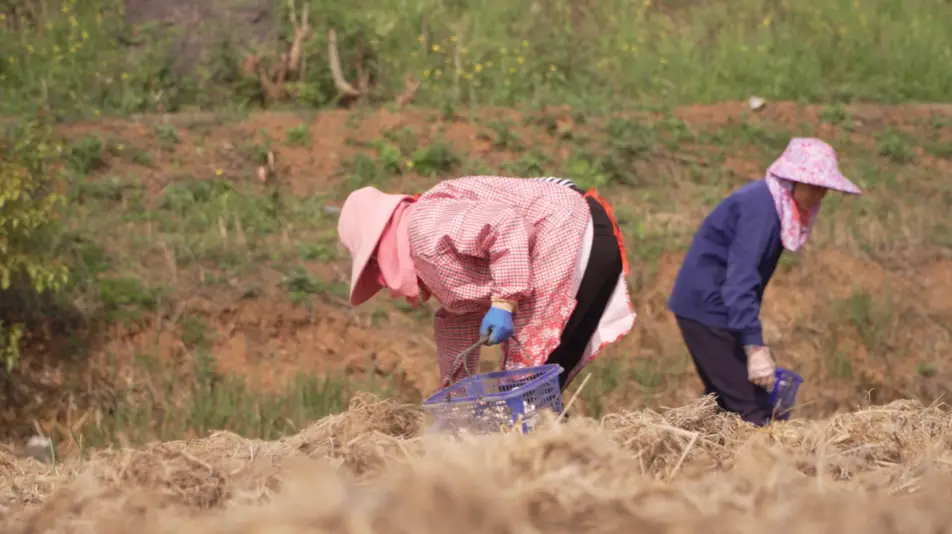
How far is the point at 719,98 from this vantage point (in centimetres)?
1112

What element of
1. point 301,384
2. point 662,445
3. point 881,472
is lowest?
point 301,384

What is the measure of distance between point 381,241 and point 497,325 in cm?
46

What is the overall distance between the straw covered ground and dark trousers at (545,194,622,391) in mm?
1286

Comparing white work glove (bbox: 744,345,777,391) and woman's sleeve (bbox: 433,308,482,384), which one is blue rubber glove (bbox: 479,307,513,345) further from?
white work glove (bbox: 744,345,777,391)

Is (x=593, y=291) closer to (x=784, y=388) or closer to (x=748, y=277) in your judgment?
(x=748, y=277)

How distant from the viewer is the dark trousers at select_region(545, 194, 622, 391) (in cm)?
372

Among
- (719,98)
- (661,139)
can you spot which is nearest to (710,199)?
(661,139)

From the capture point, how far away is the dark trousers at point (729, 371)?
15.0ft

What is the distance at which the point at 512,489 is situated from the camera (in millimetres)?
1287

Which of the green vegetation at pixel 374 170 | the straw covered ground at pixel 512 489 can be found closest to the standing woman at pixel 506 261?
the straw covered ground at pixel 512 489

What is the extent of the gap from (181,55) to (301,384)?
6768mm

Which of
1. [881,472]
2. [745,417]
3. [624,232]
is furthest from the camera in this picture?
[624,232]

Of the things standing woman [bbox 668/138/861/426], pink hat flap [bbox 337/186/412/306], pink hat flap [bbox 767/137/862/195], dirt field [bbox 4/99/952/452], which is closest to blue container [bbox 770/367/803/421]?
standing woman [bbox 668/138/861/426]

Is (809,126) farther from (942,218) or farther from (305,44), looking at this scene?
(305,44)
